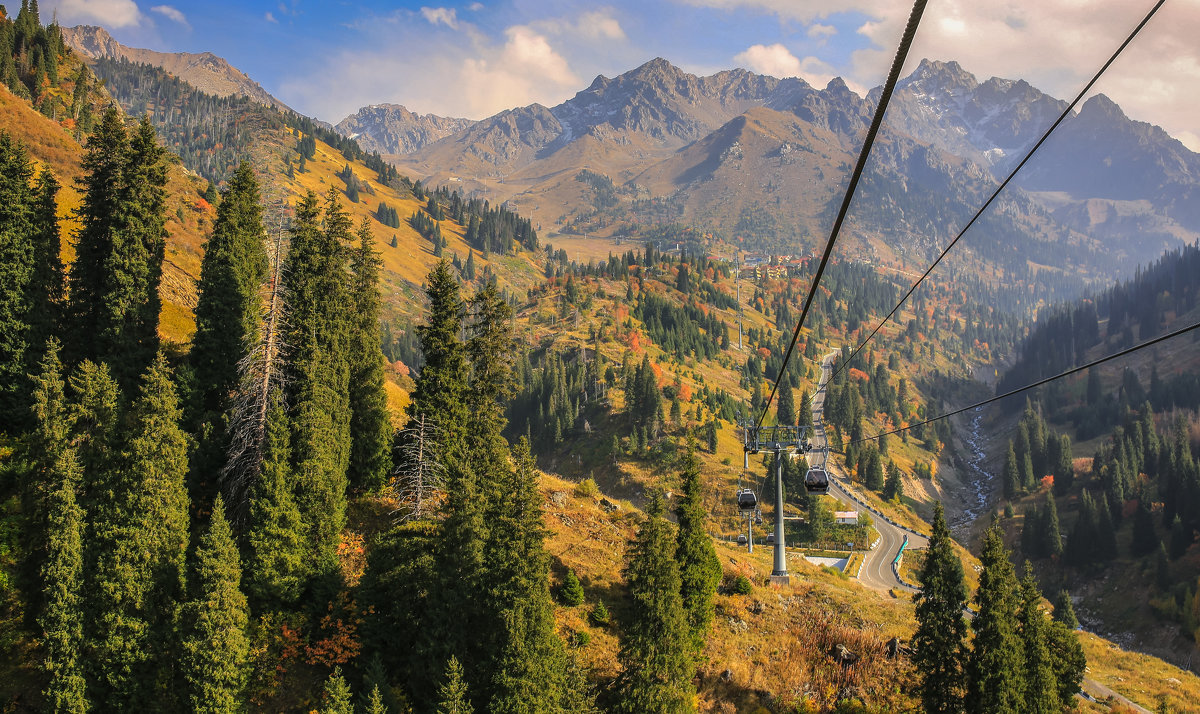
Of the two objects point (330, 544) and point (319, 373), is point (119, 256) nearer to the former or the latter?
point (319, 373)

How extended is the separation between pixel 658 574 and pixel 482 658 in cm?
879

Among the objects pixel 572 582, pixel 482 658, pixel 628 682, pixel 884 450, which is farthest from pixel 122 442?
pixel 884 450

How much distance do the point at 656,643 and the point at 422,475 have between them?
14938mm

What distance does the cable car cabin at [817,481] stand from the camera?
32.9 metres

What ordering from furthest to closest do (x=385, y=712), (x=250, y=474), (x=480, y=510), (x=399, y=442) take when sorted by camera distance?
(x=399, y=442)
(x=250, y=474)
(x=480, y=510)
(x=385, y=712)

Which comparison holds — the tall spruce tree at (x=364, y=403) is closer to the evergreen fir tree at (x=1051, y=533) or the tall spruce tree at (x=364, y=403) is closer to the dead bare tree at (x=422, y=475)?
the dead bare tree at (x=422, y=475)

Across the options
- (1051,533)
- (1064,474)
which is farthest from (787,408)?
(1064,474)

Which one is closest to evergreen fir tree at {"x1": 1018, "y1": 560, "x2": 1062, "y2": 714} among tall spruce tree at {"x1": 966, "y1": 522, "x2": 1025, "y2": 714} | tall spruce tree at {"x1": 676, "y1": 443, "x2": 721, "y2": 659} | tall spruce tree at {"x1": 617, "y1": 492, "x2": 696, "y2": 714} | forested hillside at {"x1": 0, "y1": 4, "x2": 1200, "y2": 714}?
forested hillside at {"x1": 0, "y1": 4, "x2": 1200, "y2": 714}

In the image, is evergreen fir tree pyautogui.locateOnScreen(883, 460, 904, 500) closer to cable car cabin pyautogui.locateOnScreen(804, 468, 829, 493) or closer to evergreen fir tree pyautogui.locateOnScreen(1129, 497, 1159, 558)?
evergreen fir tree pyautogui.locateOnScreen(1129, 497, 1159, 558)

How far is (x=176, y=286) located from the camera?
2574 inches

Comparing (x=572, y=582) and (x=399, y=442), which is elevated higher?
(x=399, y=442)

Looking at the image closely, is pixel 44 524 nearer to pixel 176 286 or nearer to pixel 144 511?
pixel 144 511

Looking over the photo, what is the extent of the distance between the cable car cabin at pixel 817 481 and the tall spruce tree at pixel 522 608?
13.7 metres

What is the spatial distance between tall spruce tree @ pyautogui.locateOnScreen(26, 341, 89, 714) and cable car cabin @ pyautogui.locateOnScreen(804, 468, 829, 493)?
3205 centimetres
